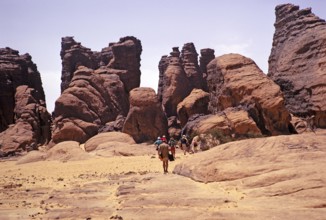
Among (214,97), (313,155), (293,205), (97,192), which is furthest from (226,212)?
(214,97)

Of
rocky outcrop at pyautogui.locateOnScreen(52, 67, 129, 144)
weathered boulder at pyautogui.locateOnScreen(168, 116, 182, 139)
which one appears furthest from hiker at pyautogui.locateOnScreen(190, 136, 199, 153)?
weathered boulder at pyautogui.locateOnScreen(168, 116, 182, 139)

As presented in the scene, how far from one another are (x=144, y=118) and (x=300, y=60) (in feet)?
62.5

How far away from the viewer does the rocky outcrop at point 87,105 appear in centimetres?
4106

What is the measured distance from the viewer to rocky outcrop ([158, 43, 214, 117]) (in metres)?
52.7

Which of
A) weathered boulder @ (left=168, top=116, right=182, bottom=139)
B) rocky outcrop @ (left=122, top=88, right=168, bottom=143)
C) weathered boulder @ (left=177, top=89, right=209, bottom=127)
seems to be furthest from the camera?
weathered boulder @ (left=168, top=116, right=182, bottom=139)

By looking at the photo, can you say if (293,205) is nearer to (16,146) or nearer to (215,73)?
(215,73)

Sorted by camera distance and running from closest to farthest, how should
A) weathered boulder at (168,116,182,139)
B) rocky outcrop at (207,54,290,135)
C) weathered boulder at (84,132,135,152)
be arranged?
1. rocky outcrop at (207,54,290,135)
2. weathered boulder at (84,132,135,152)
3. weathered boulder at (168,116,182,139)

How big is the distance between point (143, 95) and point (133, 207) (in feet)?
107

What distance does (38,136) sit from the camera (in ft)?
152

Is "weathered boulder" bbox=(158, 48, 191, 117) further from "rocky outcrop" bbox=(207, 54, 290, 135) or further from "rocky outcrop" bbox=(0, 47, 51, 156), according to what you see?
"rocky outcrop" bbox=(207, 54, 290, 135)

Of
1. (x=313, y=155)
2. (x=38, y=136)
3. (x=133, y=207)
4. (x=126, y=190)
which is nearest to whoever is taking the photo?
(x=133, y=207)

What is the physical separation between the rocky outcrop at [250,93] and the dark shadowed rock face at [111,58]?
23.2m

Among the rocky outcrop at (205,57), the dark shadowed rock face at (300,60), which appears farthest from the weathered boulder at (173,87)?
the dark shadowed rock face at (300,60)

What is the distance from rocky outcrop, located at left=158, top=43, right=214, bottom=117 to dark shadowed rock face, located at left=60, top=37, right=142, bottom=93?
16.9ft
